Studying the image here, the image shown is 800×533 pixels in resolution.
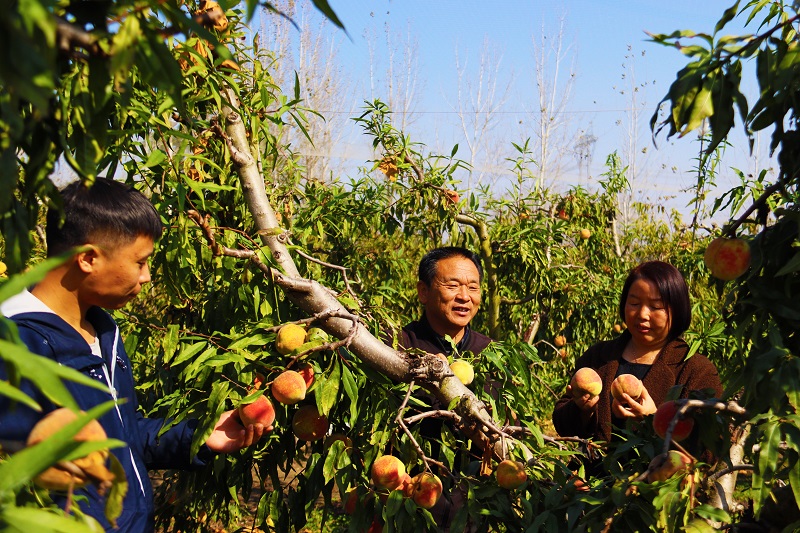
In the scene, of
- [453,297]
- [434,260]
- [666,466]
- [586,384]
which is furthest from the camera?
[434,260]

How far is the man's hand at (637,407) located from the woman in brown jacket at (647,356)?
14cm

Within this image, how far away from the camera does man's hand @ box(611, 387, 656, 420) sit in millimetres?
1955

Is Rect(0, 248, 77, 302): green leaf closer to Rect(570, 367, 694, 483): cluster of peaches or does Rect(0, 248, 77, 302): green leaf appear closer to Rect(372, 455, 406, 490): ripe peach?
Rect(570, 367, 694, 483): cluster of peaches

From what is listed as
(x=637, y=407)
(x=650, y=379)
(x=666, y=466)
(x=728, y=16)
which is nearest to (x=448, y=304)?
(x=650, y=379)

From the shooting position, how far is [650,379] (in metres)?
2.25

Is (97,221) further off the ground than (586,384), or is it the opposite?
(97,221)

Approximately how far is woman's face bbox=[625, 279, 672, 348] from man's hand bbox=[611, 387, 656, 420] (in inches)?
12.7

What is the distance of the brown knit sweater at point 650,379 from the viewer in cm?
219

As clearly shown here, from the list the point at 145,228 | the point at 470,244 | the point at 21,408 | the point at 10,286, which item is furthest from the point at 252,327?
the point at 470,244

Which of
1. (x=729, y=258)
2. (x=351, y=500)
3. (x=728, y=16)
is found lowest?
(x=351, y=500)

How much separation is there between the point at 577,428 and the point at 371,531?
76cm

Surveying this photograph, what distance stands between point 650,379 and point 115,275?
5.02ft

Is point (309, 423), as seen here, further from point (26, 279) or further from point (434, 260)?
point (26, 279)

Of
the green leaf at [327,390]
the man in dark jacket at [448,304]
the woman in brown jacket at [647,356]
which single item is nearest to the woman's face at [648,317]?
the woman in brown jacket at [647,356]
